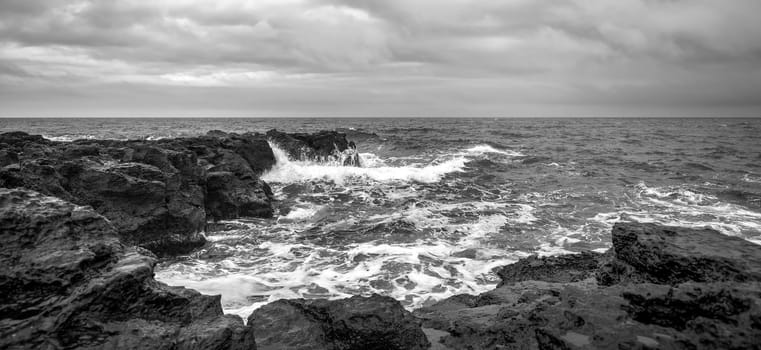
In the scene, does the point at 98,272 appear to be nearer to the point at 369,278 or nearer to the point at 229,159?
the point at 369,278

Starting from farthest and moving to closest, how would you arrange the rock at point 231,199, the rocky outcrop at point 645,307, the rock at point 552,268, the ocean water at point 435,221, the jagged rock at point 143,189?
the rock at point 231,199 → the jagged rock at point 143,189 → the ocean water at point 435,221 → the rock at point 552,268 → the rocky outcrop at point 645,307

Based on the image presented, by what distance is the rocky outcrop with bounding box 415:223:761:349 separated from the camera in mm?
3262

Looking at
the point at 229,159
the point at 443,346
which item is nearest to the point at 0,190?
the point at 443,346

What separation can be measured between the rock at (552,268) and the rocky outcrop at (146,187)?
7.31 m

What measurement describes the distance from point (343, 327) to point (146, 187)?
302 inches

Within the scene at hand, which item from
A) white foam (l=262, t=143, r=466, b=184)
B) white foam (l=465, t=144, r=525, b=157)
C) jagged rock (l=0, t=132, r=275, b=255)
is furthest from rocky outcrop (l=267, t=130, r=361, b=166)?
white foam (l=465, t=144, r=525, b=157)

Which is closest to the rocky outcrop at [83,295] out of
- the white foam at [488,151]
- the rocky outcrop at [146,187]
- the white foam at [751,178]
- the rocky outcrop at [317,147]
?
the rocky outcrop at [146,187]

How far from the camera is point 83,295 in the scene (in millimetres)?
3543

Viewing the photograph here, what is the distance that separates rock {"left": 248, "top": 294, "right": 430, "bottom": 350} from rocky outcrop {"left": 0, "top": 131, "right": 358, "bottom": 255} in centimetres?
477

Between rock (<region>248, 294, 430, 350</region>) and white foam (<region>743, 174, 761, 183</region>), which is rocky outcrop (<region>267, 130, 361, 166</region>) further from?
rock (<region>248, 294, 430, 350</region>)

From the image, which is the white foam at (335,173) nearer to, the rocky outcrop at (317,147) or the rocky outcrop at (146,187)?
the rocky outcrop at (317,147)

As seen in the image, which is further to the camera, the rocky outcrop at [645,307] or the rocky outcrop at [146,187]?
the rocky outcrop at [146,187]

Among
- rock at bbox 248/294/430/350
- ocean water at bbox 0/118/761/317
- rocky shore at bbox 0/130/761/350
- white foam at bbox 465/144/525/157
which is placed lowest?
ocean water at bbox 0/118/761/317

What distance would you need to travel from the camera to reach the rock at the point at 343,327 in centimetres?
440
